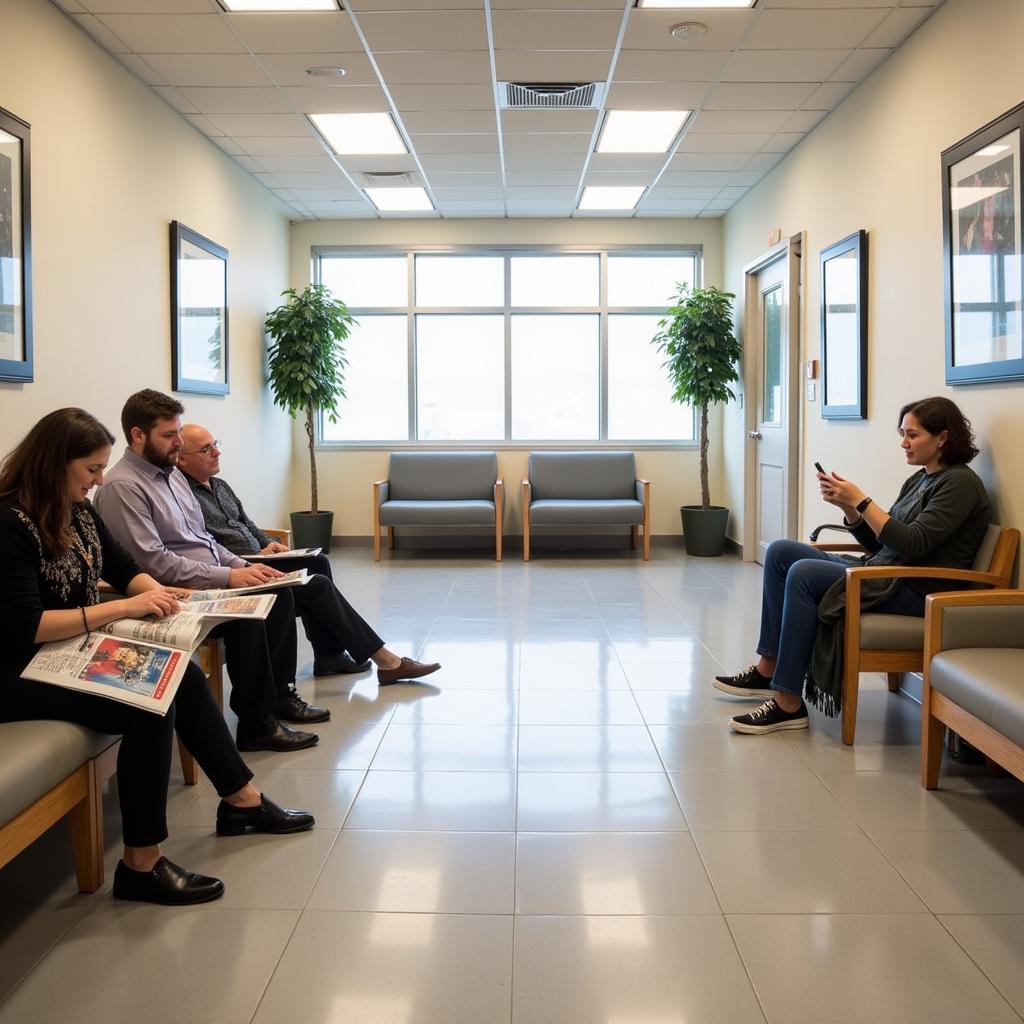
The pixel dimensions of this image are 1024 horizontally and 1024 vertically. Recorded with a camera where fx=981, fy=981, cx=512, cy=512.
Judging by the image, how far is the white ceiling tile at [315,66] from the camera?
455cm

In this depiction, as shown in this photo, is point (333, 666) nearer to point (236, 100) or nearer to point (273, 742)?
point (273, 742)

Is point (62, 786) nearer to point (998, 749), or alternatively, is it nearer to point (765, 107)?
point (998, 749)

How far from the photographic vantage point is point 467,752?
10.2 ft

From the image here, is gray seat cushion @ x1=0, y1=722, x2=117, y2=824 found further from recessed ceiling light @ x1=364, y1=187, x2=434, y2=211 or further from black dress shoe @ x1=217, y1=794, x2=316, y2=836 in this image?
recessed ceiling light @ x1=364, y1=187, x2=434, y2=211

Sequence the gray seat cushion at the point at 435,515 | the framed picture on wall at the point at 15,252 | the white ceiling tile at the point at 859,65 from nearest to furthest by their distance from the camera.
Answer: the framed picture on wall at the point at 15,252
the white ceiling tile at the point at 859,65
the gray seat cushion at the point at 435,515

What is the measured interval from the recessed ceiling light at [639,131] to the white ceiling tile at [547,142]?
120 mm

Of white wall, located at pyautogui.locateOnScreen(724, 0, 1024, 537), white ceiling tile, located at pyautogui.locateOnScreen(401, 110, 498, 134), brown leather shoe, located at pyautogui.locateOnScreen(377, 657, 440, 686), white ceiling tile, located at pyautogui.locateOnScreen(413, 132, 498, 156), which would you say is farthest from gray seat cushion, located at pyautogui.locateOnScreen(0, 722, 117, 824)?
white ceiling tile, located at pyautogui.locateOnScreen(413, 132, 498, 156)

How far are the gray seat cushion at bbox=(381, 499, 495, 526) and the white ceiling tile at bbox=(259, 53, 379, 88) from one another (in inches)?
135

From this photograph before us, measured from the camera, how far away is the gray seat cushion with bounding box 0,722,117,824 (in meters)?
1.82

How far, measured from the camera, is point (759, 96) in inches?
201

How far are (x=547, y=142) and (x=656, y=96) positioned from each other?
101 centimetres

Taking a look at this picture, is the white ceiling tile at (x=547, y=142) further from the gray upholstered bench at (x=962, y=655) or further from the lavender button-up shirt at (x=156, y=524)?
the gray upholstered bench at (x=962, y=655)

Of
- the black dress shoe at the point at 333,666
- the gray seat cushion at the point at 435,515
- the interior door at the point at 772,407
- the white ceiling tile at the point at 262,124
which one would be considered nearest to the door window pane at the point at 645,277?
the interior door at the point at 772,407

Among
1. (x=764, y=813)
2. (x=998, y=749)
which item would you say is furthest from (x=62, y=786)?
(x=998, y=749)
